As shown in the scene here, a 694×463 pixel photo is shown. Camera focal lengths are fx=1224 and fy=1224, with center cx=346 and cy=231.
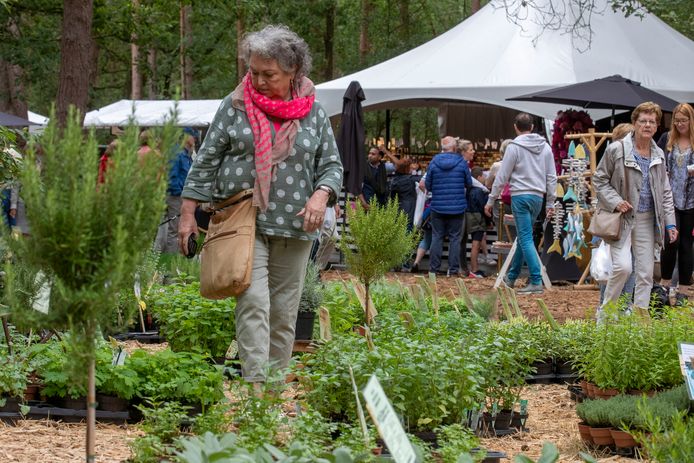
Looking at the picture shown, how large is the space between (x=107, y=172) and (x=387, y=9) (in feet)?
116

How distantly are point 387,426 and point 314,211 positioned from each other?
2.38 meters

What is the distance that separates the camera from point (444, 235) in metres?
15.2

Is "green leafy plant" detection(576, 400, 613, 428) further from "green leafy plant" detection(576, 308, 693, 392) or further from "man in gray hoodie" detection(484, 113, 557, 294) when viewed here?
"man in gray hoodie" detection(484, 113, 557, 294)

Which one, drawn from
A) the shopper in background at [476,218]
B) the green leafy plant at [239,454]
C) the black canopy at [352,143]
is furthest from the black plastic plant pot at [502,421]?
the shopper in background at [476,218]

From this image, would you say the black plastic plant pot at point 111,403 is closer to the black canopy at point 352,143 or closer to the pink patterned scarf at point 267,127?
the pink patterned scarf at point 267,127

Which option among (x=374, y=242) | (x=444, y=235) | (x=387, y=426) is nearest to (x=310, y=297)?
(x=374, y=242)

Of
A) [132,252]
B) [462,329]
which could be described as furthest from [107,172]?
[462,329]

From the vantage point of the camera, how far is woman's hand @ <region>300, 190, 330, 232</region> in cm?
512

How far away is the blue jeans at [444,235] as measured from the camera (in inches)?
592

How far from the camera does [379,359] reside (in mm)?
4871

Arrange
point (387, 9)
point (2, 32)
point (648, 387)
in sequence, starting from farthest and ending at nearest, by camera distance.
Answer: point (387, 9) < point (2, 32) < point (648, 387)

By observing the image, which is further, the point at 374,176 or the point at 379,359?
the point at 374,176

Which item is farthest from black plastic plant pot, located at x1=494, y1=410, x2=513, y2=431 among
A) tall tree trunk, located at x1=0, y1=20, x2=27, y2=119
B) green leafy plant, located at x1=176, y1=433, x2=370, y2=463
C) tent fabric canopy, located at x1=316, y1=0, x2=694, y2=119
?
tall tree trunk, located at x1=0, y1=20, x2=27, y2=119

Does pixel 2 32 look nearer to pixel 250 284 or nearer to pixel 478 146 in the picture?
pixel 478 146
